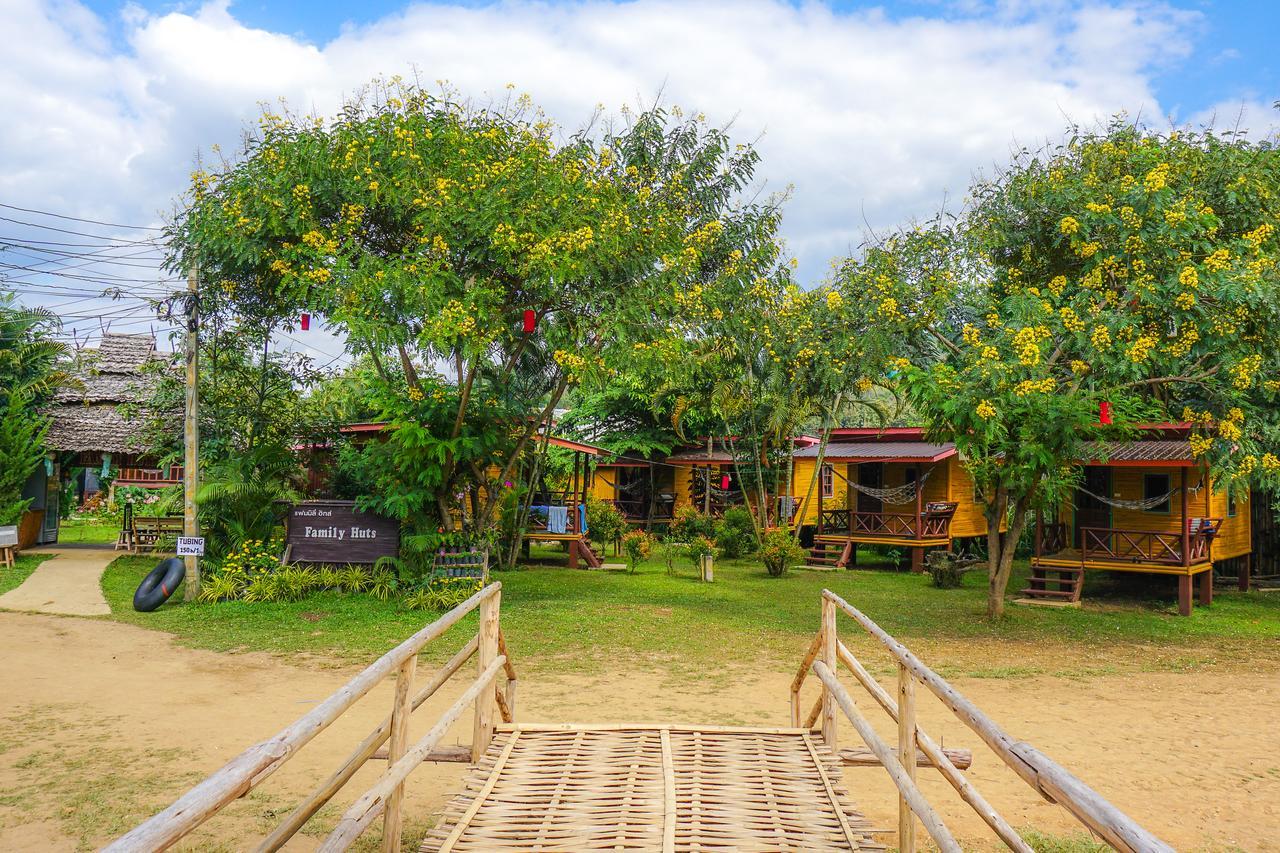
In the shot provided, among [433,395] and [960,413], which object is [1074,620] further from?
[433,395]

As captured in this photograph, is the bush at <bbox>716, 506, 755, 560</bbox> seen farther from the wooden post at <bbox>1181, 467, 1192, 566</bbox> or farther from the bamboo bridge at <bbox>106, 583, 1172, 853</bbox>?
the bamboo bridge at <bbox>106, 583, 1172, 853</bbox>

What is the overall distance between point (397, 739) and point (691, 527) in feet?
76.0

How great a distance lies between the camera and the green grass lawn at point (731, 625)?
475 inches

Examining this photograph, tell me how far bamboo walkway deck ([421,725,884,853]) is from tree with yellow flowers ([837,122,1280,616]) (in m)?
7.73

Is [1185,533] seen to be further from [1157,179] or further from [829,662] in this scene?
[829,662]

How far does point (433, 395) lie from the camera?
15.9m

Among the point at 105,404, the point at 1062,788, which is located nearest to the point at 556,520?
the point at 105,404

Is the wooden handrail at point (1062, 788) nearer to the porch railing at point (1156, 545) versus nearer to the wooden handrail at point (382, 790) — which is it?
the wooden handrail at point (382, 790)

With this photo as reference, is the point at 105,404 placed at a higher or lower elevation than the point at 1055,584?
higher

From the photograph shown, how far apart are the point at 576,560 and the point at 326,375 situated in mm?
6954

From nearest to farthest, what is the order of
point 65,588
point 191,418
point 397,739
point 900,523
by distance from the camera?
point 397,739
point 191,418
point 65,588
point 900,523

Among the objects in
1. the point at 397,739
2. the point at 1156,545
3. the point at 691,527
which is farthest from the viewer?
the point at 691,527

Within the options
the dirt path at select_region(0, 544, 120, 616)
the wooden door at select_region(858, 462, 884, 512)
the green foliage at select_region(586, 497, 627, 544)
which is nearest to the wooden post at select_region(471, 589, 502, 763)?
the dirt path at select_region(0, 544, 120, 616)

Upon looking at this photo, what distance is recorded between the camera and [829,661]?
6.26 metres
